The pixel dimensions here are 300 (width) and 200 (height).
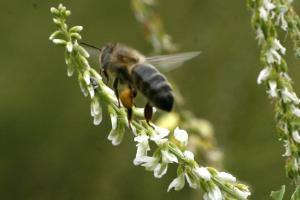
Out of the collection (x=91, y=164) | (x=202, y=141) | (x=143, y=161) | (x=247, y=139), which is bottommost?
(x=143, y=161)

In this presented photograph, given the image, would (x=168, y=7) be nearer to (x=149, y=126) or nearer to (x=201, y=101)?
(x=201, y=101)

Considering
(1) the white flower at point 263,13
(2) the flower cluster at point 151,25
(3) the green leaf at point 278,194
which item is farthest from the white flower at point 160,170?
(2) the flower cluster at point 151,25

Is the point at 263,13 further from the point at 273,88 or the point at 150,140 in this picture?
the point at 150,140

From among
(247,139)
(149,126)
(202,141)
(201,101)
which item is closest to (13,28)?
(201,101)

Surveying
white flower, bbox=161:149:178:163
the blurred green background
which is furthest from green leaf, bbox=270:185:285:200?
the blurred green background

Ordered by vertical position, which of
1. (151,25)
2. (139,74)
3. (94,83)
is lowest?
(94,83)

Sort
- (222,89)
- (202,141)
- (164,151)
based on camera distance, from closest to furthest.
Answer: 1. (164,151)
2. (202,141)
3. (222,89)

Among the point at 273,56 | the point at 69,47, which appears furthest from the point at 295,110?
the point at 69,47

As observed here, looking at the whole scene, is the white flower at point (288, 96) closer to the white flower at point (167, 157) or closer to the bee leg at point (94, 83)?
the white flower at point (167, 157)
